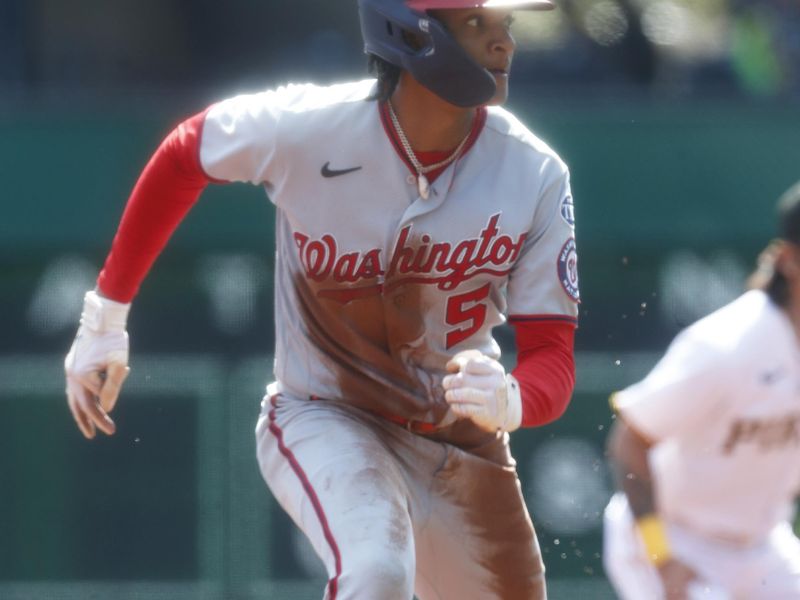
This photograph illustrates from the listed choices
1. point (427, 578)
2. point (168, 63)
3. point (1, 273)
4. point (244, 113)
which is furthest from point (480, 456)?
point (168, 63)

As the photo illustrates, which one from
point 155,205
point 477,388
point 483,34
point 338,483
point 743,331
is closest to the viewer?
point 743,331

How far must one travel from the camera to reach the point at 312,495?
4.34 meters

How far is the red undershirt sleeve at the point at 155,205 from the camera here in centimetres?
464

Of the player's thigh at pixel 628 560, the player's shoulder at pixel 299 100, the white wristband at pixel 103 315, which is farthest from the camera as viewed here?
the white wristband at pixel 103 315

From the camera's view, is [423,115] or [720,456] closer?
[720,456]

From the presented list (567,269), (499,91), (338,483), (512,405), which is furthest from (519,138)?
(338,483)

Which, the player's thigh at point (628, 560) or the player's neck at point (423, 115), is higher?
the player's neck at point (423, 115)

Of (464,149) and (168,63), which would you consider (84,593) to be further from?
(464,149)

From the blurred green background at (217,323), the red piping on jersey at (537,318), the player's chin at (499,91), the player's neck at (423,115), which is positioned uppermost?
the player's chin at (499,91)

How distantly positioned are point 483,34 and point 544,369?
0.89 m

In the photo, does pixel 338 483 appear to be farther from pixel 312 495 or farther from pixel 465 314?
pixel 465 314

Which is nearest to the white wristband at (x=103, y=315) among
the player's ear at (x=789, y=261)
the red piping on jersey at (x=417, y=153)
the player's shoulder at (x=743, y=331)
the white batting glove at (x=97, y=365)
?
the white batting glove at (x=97, y=365)

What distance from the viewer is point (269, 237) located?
28.7ft

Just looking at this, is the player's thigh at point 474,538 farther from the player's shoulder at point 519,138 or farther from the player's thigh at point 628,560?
the player's shoulder at point 519,138
